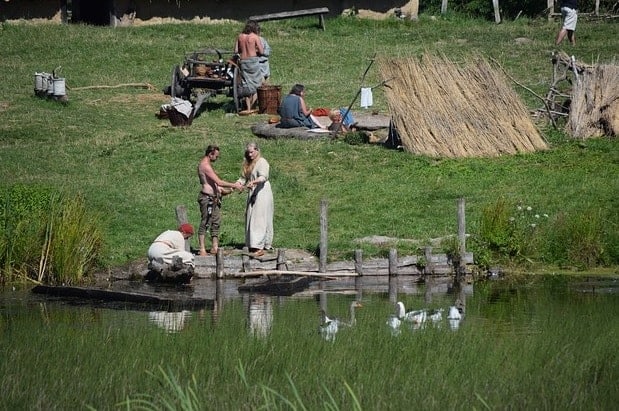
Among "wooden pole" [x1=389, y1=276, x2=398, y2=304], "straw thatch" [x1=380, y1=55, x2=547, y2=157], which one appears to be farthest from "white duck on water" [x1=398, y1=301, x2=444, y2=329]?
"straw thatch" [x1=380, y1=55, x2=547, y2=157]

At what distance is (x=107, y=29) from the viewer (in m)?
38.2

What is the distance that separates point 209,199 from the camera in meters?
19.9

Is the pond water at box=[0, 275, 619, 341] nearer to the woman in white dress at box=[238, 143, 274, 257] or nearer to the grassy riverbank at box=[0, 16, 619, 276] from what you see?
the woman in white dress at box=[238, 143, 274, 257]

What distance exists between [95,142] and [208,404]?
57.8 feet

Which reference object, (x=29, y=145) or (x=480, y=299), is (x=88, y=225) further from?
(x=29, y=145)

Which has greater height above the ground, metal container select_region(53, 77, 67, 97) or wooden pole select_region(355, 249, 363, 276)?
metal container select_region(53, 77, 67, 97)

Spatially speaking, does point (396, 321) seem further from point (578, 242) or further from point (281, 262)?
point (578, 242)

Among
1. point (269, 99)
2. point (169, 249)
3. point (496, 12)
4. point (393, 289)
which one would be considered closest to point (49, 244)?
point (169, 249)

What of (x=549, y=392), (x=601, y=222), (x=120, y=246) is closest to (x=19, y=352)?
(x=549, y=392)

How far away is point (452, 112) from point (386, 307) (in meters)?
9.37

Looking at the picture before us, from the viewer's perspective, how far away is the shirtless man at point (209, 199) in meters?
19.7

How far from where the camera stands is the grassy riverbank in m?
21.7

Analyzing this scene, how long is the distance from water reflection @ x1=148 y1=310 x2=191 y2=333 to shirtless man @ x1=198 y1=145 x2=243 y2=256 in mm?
3076

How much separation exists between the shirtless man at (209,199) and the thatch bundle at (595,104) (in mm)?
9137
